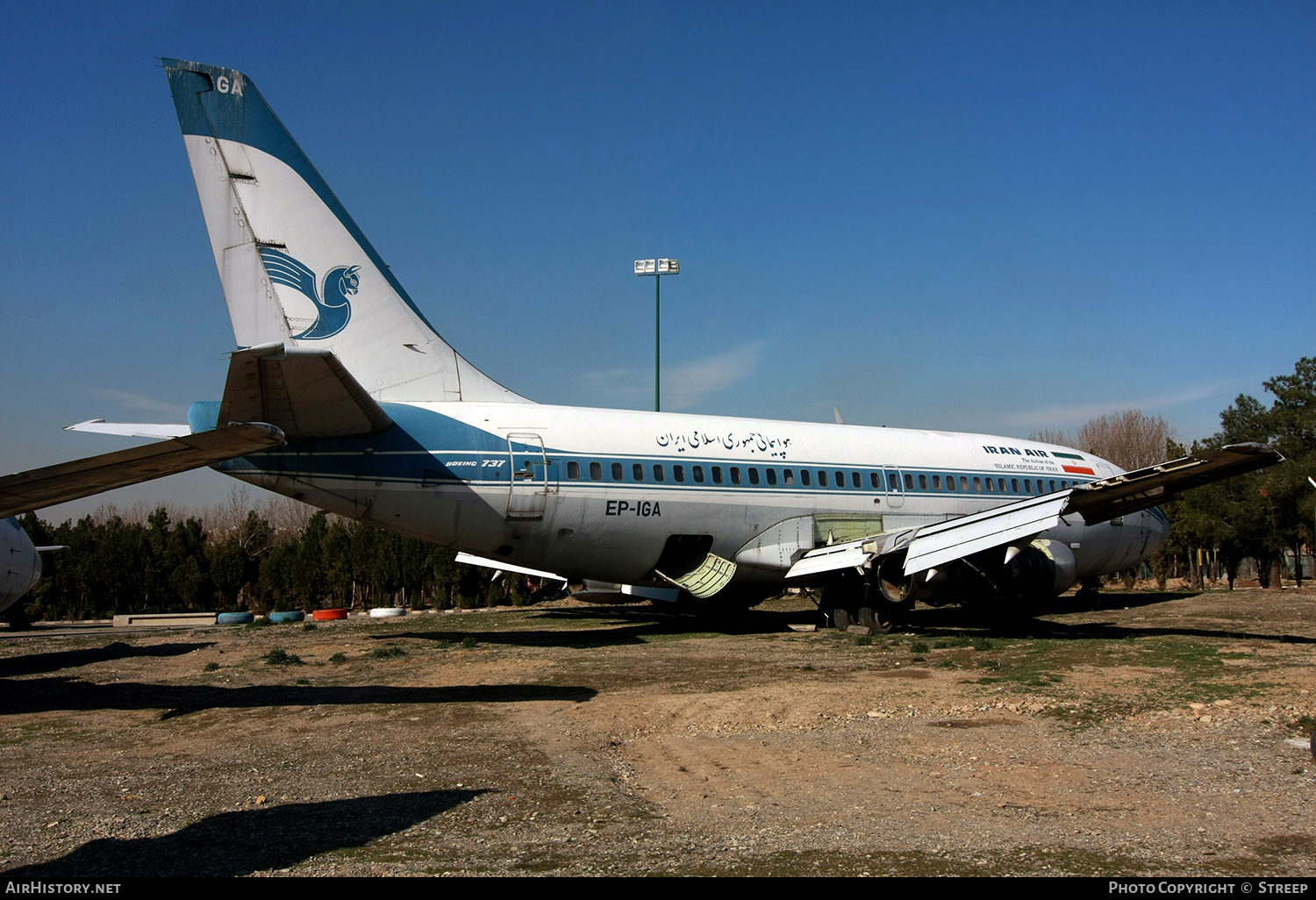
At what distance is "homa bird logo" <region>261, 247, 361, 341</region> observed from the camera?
13.0m

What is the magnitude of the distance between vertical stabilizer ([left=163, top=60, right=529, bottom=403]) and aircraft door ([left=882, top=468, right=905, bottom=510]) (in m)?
9.30

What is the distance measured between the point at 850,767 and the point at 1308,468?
32401 mm

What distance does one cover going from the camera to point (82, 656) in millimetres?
A: 13852

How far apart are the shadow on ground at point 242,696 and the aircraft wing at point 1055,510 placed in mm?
6732

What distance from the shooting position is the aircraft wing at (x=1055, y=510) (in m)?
12.5

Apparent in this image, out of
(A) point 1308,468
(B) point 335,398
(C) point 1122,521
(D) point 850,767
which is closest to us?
(D) point 850,767

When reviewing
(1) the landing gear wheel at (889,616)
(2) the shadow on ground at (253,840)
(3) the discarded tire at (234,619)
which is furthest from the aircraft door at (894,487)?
(3) the discarded tire at (234,619)

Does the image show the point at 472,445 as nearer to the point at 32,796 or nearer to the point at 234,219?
the point at 234,219

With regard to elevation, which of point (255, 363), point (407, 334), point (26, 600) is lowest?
point (26, 600)

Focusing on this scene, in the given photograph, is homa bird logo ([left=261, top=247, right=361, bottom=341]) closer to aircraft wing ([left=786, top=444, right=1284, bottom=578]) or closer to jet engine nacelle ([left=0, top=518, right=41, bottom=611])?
jet engine nacelle ([left=0, top=518, right=41, bottom=611])

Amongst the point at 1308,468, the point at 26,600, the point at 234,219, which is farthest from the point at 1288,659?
the point at 26,600

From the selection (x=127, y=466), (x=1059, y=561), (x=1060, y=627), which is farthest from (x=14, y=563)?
(x=1059, y=561)

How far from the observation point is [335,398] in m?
11.3

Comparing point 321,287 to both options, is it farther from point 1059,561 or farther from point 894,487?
point 1059,561
